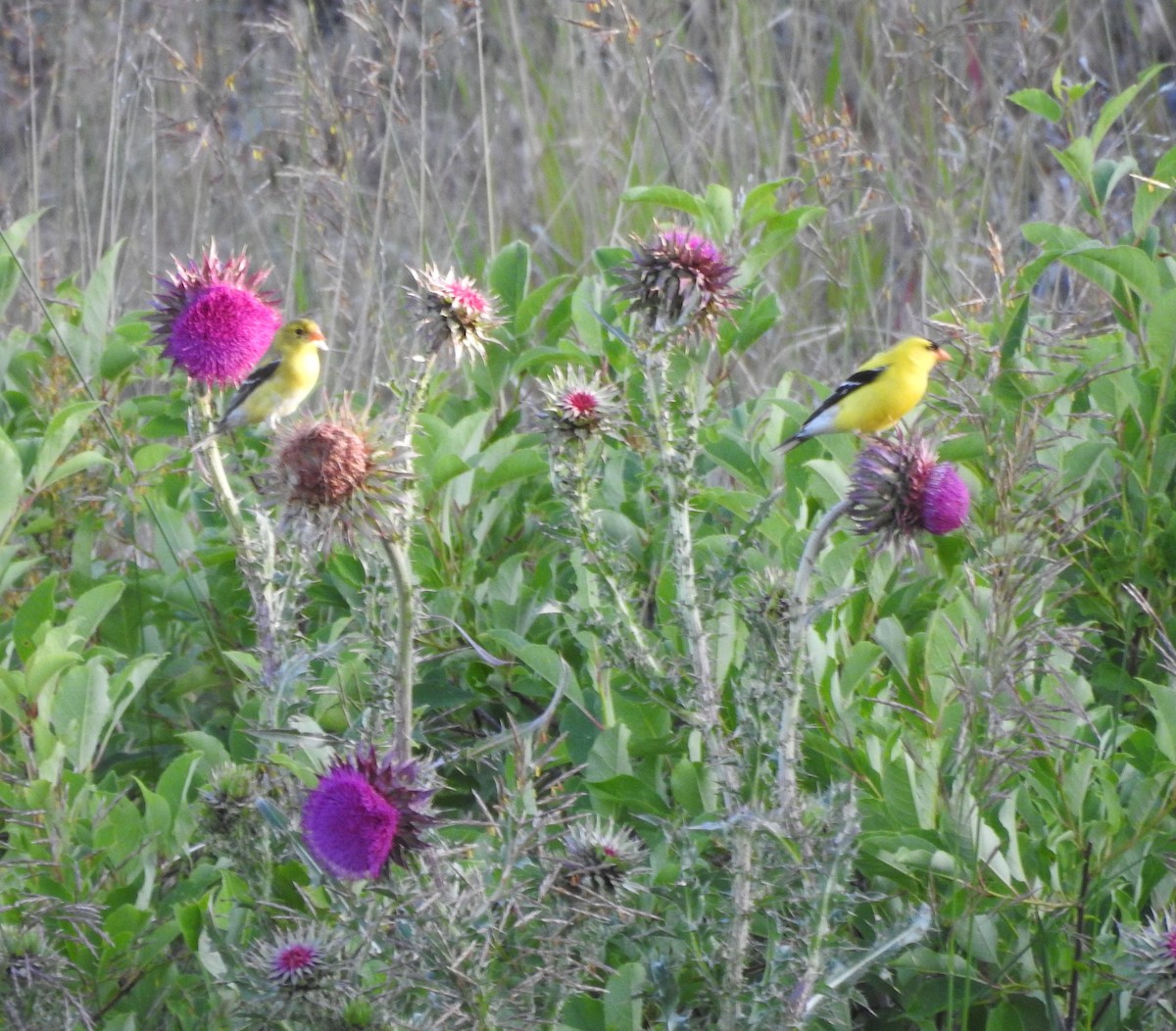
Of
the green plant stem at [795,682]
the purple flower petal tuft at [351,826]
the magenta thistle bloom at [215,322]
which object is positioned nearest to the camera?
the purple flower petal tuft at [351,826]

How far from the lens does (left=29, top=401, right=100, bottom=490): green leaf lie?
2.22 m

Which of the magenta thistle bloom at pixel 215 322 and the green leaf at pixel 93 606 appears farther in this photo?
the green leaf at pixel 93 606

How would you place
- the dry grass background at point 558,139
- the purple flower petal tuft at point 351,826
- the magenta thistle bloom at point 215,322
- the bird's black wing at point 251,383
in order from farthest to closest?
the dry grass background at point 558,139 < the bird's black wing at point 251,383 < the magenta thistle bloom at point 215,322 < the purple flower petal tuft at point 351,826

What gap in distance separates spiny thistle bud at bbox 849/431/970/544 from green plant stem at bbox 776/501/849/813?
34mm

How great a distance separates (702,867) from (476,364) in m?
1.13

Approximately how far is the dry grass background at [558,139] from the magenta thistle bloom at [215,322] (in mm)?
1067

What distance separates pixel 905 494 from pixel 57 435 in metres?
1.34

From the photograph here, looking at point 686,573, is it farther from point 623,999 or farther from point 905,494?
point 623,999

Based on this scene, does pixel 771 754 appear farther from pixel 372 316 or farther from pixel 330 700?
pixel 372 316

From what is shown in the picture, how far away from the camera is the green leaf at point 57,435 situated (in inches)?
87.4

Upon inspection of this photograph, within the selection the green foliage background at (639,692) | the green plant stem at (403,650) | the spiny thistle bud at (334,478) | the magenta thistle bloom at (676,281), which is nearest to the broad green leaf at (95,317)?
the green foliage background at (639,692)

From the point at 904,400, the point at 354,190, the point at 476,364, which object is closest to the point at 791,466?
the point at 904,400

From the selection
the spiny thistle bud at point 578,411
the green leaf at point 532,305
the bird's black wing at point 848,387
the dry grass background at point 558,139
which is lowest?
the dry grass background at point 558,139

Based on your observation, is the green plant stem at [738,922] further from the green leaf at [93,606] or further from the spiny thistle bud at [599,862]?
the green leaf at [93,606]
